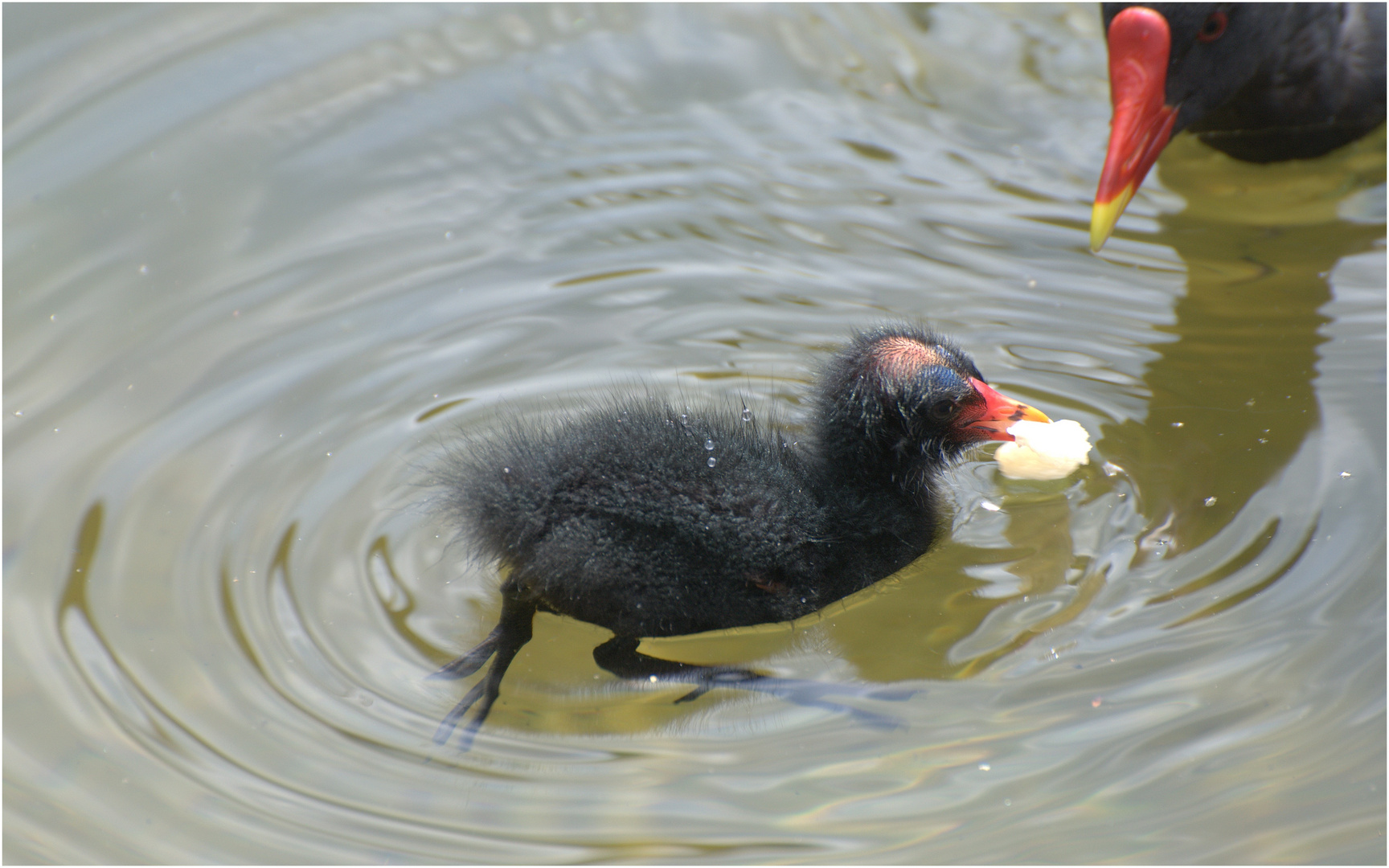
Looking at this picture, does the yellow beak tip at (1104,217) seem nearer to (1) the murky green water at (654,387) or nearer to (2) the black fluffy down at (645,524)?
(1) the murky green water at (654,387)

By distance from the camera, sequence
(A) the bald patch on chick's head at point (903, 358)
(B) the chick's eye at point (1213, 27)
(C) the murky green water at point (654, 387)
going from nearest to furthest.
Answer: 1. (C) the murky green water at point (654, 387)
2. (A) the bald patch on chick's head at point (903, 358)
3. (B) the chick's eye at point (1213, 27)

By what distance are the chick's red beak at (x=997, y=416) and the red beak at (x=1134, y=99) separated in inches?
34.8

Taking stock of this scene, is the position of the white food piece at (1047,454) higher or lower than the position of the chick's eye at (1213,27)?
lower

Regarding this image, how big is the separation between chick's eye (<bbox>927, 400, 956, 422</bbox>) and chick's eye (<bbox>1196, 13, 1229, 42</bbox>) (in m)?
1.60

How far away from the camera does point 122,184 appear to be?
3.67m

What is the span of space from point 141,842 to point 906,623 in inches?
57.6

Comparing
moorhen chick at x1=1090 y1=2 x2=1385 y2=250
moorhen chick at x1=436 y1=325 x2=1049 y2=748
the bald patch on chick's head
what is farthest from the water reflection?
the bald patch on chick's head

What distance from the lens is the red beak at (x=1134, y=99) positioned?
3.03 meters

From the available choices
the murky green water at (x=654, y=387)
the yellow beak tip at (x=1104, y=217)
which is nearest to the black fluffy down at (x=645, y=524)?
the murky green water at (x=654, y=387)

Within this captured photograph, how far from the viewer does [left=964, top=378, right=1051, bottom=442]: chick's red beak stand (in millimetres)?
2352

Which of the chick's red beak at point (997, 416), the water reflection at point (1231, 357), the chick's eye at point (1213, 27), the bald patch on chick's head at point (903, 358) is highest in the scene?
the chick's eye at point (1213, 27)

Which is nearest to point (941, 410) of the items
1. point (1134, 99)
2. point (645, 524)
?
point (645, 524)

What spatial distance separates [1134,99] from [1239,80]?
0.57 meters

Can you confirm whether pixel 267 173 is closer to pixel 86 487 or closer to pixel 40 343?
pixel 40 343
